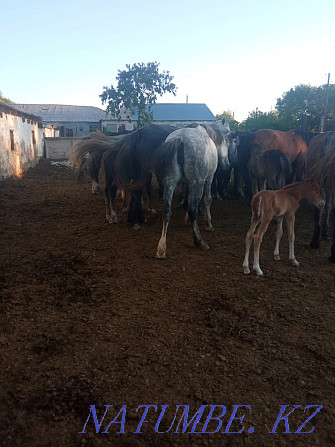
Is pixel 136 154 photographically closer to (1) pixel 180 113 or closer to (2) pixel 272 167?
(2) pixel 272 167

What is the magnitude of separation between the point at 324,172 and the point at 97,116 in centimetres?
4543

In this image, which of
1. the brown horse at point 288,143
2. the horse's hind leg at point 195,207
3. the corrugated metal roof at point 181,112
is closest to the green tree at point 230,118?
the corrugated metal roof at point 181,112

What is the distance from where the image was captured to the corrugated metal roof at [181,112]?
37.4m

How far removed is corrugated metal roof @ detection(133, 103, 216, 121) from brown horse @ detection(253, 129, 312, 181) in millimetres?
30271

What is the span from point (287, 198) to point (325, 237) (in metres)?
1.94

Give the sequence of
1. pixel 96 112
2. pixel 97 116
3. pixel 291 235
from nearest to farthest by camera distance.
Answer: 1. pixel 291 235
2. pixel 97 116
3. pixel 96 112

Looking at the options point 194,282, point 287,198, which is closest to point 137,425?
point 194,282

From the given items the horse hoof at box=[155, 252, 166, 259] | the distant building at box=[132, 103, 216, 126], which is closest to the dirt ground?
the horse hoof at box=[155, 252, 166, 259]

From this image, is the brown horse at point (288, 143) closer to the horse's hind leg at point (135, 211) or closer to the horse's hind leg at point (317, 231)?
the horse's hind leg at point (317, 231)

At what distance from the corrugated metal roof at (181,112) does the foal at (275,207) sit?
34.3 meters

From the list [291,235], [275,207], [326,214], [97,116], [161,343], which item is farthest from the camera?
[97,116]

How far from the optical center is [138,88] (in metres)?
28.5

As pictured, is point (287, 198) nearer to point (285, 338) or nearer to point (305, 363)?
point (285, 338)

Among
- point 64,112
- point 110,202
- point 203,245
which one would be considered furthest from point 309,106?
point 64,112
